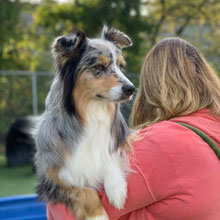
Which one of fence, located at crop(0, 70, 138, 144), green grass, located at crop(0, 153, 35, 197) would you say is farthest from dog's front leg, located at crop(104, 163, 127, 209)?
fence, located at crop(0, 70, 138, 144)

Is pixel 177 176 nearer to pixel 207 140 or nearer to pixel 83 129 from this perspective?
pixel 207 140

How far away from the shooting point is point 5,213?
3787mm

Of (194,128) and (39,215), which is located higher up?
(194,128)

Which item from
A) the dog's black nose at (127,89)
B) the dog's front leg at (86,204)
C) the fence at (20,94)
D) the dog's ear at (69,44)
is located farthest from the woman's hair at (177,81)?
the fence at (20,94)

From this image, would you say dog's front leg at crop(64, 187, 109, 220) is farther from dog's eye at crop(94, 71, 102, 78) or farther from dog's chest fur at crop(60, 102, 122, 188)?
dog's eye at crop(94, 71, 102, 78)

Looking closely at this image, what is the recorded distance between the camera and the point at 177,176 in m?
1.86

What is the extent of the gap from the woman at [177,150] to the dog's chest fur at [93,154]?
0.24 m

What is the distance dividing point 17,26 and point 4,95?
2739 mm

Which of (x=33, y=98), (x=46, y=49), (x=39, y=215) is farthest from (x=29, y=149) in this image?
(x=46, y=49)

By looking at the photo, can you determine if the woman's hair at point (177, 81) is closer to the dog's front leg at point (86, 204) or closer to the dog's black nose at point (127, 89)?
the dog's black nose at point (127, 89)

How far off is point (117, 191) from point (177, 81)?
2.35 feet

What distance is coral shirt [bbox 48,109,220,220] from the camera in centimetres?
185

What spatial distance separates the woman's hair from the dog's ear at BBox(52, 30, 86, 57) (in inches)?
18.0

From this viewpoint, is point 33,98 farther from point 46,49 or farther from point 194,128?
point 194,128
